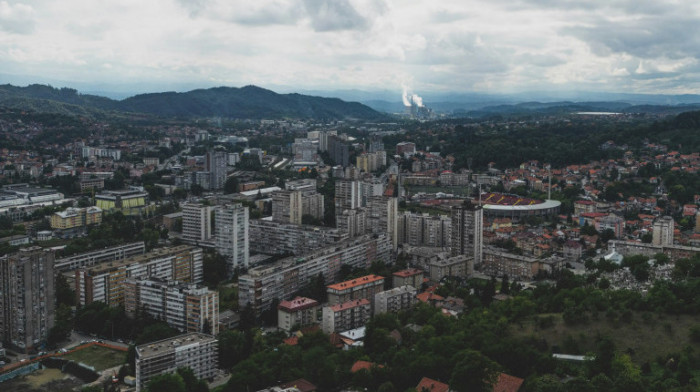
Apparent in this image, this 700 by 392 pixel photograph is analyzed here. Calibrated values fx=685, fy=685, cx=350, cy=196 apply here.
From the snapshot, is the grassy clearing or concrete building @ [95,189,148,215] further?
concrete building @ [95,189,148,215]

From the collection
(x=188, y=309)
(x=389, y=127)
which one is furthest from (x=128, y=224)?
(x=389, y=127)

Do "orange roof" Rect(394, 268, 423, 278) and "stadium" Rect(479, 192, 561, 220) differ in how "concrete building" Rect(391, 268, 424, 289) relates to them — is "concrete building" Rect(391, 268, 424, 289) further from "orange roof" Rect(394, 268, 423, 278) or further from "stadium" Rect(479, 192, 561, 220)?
"stadium" Rect(479, 192, 561, 220)

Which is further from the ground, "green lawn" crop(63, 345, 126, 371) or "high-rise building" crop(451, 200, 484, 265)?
"high-rise building" crop(451, 200, 484, 265)

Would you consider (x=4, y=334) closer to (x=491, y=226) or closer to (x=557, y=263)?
(x=557, y=263)

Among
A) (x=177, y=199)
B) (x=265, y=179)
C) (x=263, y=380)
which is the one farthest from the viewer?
(x=265, y=179)

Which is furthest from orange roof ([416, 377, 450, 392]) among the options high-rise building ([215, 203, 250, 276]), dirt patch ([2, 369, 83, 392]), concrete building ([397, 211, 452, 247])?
concrete building ([397, 211, 452, 247])

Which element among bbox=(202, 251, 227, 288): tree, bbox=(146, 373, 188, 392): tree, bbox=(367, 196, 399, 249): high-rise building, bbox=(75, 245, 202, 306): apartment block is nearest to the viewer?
bbox=(146, 373, 188, 392): tree
